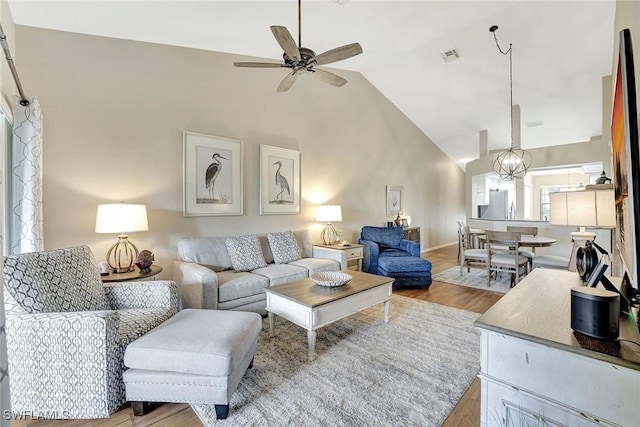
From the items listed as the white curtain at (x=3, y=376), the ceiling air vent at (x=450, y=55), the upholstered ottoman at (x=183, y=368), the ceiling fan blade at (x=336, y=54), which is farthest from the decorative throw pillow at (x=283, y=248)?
the ceiling air vent at (x=450, y=55)

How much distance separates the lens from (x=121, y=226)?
104 inches

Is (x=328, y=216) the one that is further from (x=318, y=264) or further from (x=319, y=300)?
(x=319, y=300)

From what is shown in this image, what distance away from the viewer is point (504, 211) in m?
8.47

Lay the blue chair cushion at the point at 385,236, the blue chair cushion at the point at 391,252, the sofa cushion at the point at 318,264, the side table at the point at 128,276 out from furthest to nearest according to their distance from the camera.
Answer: the blue chair cushion at the point at 385,236 → the blue chair cushion at the point at 391,252 → the sofa cushion at the point at 318,264 → the side table at the point at 128,276

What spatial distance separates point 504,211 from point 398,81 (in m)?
5.42

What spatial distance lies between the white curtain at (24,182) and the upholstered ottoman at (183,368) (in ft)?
4.76

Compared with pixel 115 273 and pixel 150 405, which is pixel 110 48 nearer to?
pixel 115 273

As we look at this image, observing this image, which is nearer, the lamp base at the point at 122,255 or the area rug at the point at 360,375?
the area rug at the point at 360,375

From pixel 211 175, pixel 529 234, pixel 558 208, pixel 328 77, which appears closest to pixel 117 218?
pixel 211 175

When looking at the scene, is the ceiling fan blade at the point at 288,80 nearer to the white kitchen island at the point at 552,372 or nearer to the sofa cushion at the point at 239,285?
the sofa cushion at the point at 239,285

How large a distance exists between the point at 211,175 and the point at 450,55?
418 cm

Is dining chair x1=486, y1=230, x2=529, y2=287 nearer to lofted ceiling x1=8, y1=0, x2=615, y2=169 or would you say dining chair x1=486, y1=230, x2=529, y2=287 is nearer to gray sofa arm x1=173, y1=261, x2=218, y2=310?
lofted ceiling x1=8, y1=0, x2=615, y2=169

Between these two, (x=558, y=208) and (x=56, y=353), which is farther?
(x=558, y=208)

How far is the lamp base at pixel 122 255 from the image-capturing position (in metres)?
2.81
